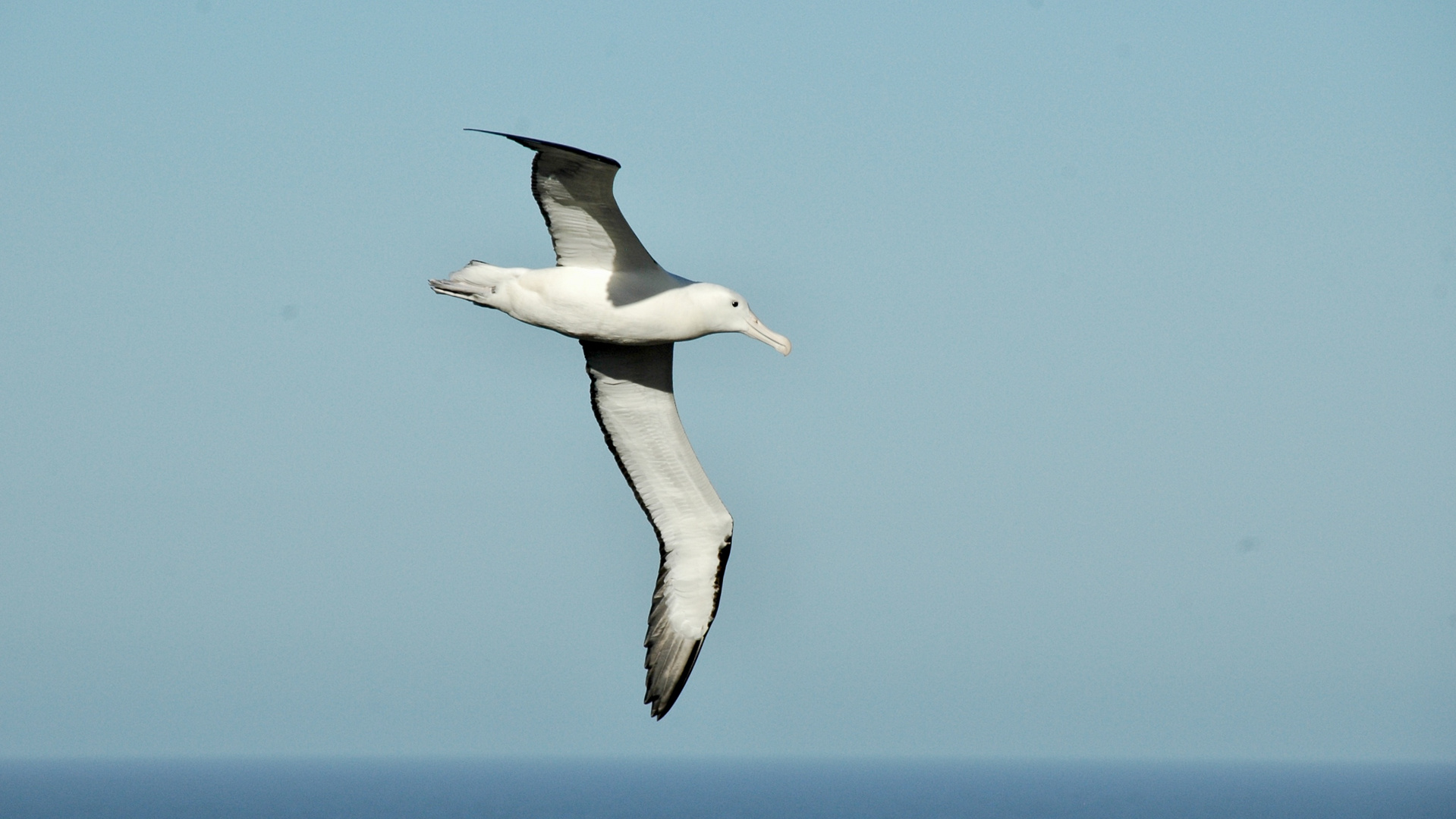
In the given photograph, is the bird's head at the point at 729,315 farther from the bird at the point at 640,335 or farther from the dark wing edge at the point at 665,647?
the dark wing edge at the point at 665,647

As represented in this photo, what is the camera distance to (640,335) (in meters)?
13.9

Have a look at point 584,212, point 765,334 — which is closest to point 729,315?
point 765,334

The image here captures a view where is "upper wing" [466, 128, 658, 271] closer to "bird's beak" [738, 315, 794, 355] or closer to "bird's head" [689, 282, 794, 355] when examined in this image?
"bird's head" [689, 282, 794, 355]

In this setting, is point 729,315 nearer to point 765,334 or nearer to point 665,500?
point 765,334

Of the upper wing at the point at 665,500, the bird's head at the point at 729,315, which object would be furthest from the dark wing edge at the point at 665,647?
the bird's head at the point at 729,315

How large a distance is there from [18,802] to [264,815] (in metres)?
36.7

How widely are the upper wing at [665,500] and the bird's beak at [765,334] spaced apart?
144 centimetres

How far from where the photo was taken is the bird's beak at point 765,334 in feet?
45.9

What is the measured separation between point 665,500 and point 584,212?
3474 millimetres

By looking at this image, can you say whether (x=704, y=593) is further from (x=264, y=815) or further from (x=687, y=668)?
(x=264, y=815)

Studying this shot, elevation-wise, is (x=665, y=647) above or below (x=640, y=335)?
below

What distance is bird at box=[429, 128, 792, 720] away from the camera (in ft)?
44.8

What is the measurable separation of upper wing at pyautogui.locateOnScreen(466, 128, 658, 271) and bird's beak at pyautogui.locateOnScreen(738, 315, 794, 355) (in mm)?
1017

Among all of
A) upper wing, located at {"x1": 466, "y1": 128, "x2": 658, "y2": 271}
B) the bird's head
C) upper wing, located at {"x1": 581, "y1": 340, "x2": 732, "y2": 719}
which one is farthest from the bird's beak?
upper wing, located at {"x1": 581, "y1": 340, "x2": 732, "y2": 719}
